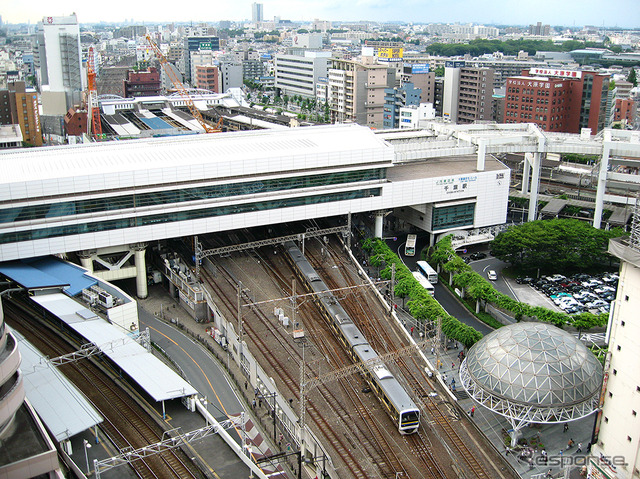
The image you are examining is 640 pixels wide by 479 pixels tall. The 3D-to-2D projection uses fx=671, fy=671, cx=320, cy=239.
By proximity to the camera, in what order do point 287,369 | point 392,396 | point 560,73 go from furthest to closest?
point 560,73 → point 287,369 → point 392,396

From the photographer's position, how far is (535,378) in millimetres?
32531

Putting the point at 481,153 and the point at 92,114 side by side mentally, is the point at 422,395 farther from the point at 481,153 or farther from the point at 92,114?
the point at 92,114

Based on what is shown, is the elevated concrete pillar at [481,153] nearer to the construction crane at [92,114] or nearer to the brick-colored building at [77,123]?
the construction crane at [92,114]

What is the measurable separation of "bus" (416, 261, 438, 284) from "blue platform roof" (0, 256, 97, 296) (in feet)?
81.2

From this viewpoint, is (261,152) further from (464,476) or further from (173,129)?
(173,129)

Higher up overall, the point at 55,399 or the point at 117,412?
the point at 55,399

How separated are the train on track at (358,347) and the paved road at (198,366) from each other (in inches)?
287

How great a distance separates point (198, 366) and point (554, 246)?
29.3 metres

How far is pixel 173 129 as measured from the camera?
9625cm

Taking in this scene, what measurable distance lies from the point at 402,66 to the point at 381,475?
4588 inches

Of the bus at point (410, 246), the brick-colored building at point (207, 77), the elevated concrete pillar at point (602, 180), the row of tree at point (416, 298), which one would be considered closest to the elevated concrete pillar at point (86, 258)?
the row of tree at point (416, 298)

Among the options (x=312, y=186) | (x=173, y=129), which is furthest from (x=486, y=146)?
(x=173, y=129)

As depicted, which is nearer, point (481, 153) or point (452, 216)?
point (452, 216)

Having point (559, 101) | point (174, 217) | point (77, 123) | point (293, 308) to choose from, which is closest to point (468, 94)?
point (559, 101)
